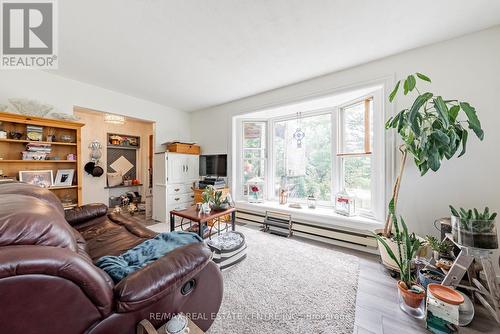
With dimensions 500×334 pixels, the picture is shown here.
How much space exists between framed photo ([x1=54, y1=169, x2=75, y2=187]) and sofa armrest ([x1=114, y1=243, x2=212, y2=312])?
2.72 metres

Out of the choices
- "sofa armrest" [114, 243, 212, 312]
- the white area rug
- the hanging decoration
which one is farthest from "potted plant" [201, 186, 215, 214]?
the hanging decoration

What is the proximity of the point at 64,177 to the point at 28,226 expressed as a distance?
8.90 ft

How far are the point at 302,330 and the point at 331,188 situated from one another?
6.95 ft

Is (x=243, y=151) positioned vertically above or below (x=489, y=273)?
above

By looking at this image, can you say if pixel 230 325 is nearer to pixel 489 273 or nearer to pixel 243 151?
pixel 489 273

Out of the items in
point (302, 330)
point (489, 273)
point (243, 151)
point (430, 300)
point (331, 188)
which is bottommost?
point (302, 330)

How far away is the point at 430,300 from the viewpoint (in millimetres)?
1321

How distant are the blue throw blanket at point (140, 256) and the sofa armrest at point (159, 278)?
205 mm

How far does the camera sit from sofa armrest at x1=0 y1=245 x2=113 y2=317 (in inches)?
22.2

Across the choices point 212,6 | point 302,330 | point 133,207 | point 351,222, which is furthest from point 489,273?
point 133,207

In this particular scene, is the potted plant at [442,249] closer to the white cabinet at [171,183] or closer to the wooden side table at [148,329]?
the wooden side table at [148,329]

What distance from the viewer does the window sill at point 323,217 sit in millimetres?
2369

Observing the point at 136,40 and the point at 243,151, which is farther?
the point at 243,151

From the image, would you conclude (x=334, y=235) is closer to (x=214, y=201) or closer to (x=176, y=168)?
(x=214, y=201)
